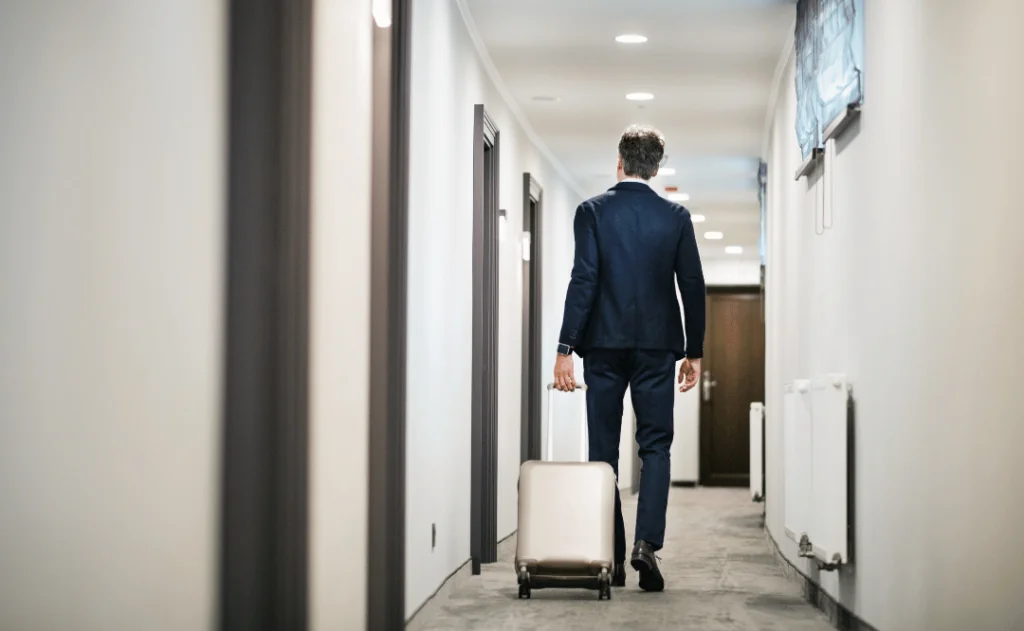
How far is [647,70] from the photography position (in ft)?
20.5

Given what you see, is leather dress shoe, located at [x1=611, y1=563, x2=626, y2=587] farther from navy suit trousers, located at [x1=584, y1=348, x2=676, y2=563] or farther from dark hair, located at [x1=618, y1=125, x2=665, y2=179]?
dark hair, located at [x1=618, y1=125, x2=665, y2=179]

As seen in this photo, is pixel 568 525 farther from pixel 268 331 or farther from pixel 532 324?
pixel 532 324

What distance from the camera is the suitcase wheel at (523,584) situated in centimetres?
388

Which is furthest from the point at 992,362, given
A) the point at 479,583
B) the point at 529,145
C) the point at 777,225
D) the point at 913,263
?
the point at 529,145

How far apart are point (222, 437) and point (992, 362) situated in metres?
1.36

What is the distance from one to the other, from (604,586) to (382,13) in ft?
6.15

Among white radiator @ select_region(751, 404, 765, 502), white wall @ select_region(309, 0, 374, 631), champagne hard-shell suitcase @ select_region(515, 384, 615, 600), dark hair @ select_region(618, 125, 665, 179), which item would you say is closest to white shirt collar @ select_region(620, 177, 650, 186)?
dark hair @ select_region(618, 125, 665, 179)

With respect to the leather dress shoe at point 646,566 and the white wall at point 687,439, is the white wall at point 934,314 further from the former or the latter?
the white wall at point 687,439

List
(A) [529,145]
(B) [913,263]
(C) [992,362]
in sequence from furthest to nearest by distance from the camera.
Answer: (A) [529,145] → (B) [913,263] → (C) [992,362]

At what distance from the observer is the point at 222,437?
90.1 inches

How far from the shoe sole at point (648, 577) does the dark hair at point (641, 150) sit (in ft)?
4.15

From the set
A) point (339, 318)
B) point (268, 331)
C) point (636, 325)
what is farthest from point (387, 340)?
point (636, 325)

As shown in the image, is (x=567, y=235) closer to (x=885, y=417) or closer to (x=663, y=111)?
(x=663, y=111)

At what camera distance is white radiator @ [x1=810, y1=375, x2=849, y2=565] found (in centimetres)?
346
